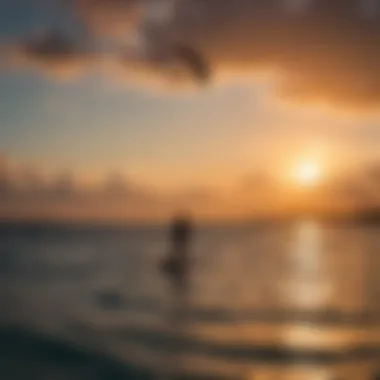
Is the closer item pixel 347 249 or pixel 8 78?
pixel 8 78

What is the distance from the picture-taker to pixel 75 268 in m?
2.93

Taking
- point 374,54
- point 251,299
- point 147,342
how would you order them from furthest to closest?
point 251,299 < point 147,342 < point 374,54

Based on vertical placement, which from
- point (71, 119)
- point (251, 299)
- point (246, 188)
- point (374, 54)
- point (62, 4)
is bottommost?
point (251, 299)

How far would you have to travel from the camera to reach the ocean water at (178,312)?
7.99ft

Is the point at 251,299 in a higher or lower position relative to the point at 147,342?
higher

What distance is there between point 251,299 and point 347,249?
1.49 ft

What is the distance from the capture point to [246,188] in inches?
92.0

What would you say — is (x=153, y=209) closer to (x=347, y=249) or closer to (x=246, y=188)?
(x=246, y=188)

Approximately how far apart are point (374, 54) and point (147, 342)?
45.4 inches

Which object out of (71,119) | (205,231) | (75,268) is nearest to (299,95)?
(205,231)

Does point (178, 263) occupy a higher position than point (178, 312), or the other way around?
point (178, 263)

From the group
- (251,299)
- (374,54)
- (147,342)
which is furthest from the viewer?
(251,299)

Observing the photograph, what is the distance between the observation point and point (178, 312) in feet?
8.71

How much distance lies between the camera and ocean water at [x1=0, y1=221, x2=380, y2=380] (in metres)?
2.44
